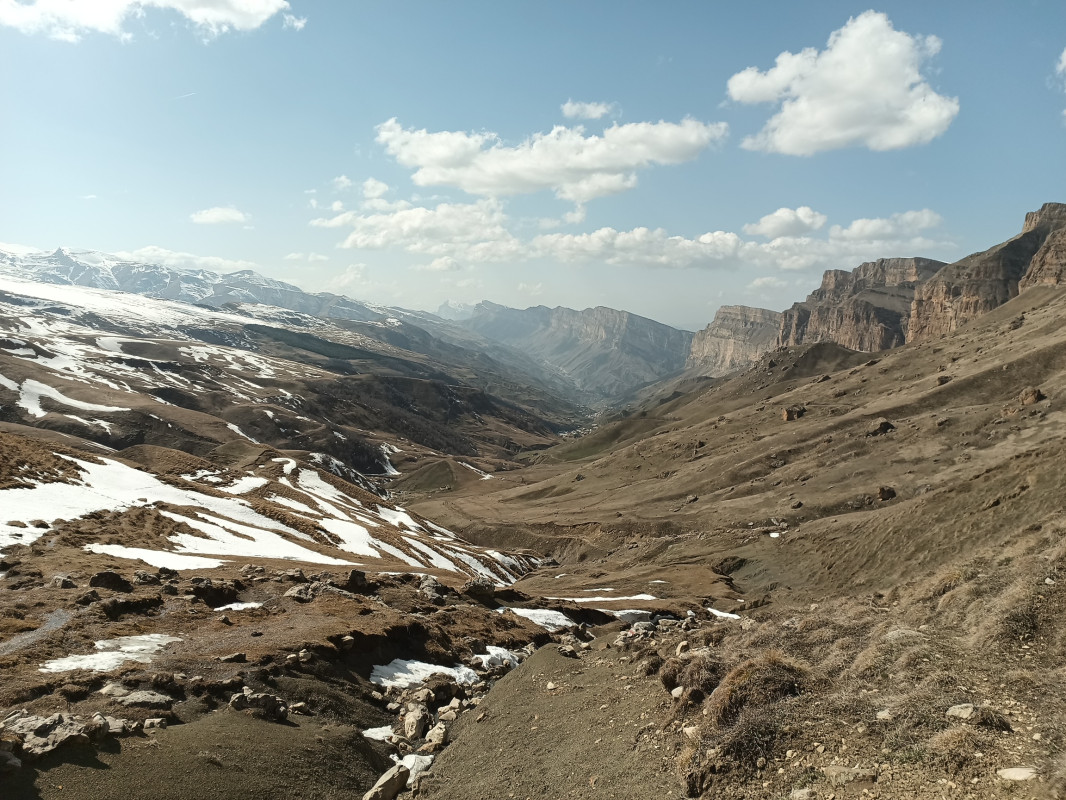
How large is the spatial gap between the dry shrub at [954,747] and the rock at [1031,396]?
10158 cm

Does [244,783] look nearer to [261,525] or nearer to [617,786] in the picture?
[617,786]

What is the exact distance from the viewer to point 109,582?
2794cm

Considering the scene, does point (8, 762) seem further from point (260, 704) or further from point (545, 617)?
point (545, 617)

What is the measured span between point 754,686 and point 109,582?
2921 cm

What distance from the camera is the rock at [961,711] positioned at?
1237cm

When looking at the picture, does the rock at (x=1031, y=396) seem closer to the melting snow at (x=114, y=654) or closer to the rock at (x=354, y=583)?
the rock at (x=354, y=583)

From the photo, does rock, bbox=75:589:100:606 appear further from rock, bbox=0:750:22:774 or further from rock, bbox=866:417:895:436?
rock, bbox=866:417:895:436

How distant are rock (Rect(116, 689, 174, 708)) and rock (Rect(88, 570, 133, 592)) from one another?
12.4 metres

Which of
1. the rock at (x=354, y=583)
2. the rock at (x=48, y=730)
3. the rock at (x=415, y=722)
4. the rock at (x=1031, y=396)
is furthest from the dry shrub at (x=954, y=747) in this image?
the rock at (x=1031, y=396)

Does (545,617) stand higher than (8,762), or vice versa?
(8,762)

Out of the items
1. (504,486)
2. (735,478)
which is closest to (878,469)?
(735,478)

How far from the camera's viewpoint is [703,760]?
45.2ft

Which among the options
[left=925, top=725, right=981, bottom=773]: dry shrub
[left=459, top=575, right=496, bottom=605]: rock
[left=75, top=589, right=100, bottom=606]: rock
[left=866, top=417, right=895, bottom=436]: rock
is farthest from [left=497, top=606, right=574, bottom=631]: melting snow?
[left=866, top=417, right=895, bottom=436]: rock

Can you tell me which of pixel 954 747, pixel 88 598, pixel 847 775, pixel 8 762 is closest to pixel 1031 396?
pixel 954 747
